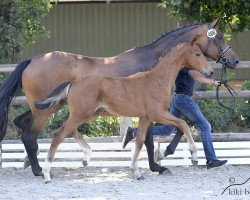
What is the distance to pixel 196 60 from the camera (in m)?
7.96

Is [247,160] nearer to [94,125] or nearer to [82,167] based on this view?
[82,167]

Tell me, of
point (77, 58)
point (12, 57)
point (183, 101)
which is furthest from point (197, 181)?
point (12, 57)

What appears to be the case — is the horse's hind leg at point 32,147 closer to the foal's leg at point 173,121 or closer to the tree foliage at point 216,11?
the foal's leg at point 173,121

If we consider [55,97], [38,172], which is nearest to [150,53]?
[55,97]

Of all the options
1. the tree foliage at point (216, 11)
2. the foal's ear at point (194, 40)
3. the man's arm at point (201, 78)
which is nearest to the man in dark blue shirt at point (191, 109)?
the man's arm at point (201, 78)

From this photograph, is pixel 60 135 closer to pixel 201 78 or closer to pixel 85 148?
pixel 85 148

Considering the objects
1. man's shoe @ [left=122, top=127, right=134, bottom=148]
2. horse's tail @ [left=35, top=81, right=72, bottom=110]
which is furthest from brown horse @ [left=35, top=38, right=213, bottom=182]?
man's shoe @ [left=122, top=127, right=134, bottom=148]

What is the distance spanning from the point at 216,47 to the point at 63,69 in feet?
6.48

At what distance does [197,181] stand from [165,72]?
136 cm

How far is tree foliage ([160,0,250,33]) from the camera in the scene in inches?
409

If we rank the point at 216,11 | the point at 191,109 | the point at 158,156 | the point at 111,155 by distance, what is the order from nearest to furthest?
the point at 191,109 → the point at 158,156 → the point at 111,155 → the point at 216,11

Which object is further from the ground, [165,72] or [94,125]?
[165,72]

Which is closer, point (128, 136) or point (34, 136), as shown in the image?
point (34, 136)

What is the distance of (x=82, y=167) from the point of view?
9.06 metres
